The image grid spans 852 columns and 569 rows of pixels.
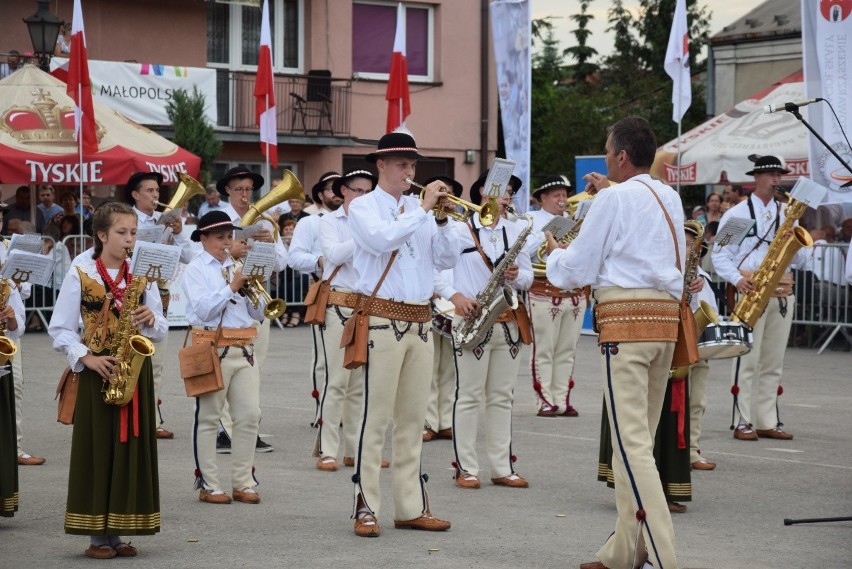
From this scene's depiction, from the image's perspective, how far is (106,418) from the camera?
7.18m

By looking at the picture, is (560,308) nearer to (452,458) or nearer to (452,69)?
(452,458)

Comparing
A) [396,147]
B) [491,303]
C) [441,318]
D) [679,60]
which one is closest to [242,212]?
[441,318]

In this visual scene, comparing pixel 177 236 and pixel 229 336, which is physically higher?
pixel 177 236

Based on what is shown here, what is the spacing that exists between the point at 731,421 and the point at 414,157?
5726 millimetres

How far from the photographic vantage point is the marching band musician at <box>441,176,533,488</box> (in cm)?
938

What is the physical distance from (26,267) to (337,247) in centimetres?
244

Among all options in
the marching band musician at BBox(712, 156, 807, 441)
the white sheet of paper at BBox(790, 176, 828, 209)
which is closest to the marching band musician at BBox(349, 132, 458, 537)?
the white sheet of paper at BBox(790, 176, 828, 209)

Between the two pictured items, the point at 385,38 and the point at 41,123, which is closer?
the point at 41,123

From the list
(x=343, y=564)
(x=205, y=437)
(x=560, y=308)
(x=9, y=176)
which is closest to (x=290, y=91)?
(x=9, y=176)

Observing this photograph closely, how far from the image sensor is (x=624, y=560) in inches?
264

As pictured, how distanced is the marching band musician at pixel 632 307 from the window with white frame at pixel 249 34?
22.9 meters

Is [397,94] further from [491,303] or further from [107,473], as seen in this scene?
[107,473]

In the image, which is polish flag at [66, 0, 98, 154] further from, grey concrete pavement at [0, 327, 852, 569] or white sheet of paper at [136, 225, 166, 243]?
white sheet of paper at [136, 225, 166, 243]

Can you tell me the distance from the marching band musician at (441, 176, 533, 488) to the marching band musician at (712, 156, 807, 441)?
89.0 inches
